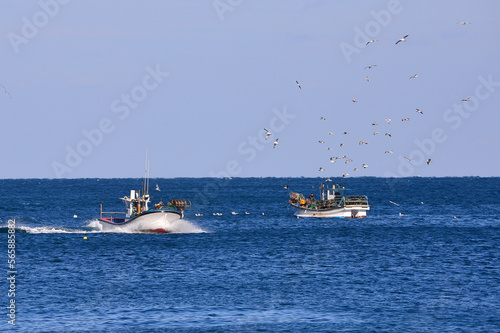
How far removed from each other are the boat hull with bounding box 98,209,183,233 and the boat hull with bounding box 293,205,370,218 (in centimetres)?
3097

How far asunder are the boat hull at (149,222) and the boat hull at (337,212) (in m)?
31.0

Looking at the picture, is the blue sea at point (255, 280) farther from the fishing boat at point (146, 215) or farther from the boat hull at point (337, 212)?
the boat hull at point (337, 212)

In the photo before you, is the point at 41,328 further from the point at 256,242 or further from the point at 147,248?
the point at 256,242

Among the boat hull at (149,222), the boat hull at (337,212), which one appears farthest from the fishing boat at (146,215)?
the boat hull at (337,212)

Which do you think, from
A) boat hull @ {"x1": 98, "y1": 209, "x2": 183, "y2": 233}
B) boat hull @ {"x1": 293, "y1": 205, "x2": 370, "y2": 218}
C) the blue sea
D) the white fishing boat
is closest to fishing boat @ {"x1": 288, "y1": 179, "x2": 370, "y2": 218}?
boat hull @ {"x1": 293, "y1": 205, "x2": 370, "y2": 218}

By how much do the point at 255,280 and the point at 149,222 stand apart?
27912 millimetres

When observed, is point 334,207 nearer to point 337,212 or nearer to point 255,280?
point 337,212

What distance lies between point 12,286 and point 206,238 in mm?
33101

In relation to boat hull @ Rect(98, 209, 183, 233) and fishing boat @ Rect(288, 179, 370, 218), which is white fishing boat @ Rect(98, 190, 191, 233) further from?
fishing boat @ Rect(288, 179, 370, 218)

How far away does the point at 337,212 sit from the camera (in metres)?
106

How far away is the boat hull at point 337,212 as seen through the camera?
10594cm

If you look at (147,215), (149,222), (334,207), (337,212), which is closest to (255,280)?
(147,215)

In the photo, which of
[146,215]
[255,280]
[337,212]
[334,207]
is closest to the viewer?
[255,280]

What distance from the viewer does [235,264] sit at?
60250mm
